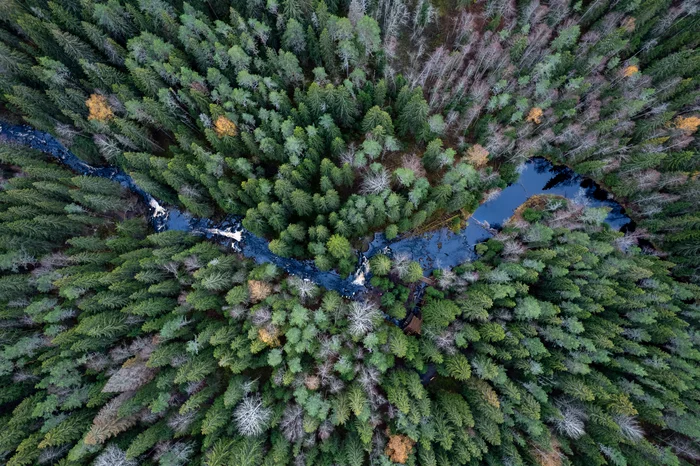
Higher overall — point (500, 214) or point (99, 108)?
point (99, 108)

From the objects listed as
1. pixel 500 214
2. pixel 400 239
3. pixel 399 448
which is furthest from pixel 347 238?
pixel 399 448

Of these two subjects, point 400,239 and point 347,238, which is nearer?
point 347,238

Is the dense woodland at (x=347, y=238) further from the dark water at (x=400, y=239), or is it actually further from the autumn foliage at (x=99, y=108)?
the dark water at (x=400, y=239)

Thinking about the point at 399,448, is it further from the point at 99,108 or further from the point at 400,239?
the point at 99,108

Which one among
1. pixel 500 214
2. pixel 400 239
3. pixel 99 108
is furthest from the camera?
pixel 500 214

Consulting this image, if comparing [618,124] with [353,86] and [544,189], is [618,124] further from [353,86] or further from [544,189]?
[353,86]

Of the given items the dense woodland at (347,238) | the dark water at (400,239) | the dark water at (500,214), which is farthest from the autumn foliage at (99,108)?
the dark water at (500,214)

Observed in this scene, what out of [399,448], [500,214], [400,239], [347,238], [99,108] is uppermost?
[99,108]
